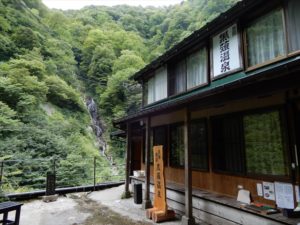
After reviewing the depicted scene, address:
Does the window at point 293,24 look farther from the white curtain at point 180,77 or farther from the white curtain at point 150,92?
the white curtain at point 150,92

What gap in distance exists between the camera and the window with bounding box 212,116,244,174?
16.4ft

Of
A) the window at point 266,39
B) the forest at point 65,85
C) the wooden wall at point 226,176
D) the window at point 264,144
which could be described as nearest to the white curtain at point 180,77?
the wooden wall at point 226,176

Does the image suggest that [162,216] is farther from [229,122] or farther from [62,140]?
[62,140]

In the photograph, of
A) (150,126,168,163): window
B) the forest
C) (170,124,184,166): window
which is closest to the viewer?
(170,124,184,166): window

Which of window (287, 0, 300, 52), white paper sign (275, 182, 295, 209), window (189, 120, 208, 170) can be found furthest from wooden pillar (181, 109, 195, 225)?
window (287, 0, 300, 52)

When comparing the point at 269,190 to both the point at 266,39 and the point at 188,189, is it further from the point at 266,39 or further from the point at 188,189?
the point at 266,39

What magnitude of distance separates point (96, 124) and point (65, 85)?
485 centimetres

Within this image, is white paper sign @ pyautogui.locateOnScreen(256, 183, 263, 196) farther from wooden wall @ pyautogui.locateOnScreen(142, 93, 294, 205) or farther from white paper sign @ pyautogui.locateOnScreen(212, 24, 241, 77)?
white paper sign @ pyautogui.locateOnScreen(212, 24, 241, 77)

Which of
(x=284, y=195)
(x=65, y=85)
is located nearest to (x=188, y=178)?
(x=284, y=195)

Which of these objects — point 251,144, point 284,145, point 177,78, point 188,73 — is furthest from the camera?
point 177,78

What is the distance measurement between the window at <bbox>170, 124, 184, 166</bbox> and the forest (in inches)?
195

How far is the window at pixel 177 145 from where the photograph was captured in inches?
275

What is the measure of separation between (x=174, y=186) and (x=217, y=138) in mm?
1945

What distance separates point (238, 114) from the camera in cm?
508
